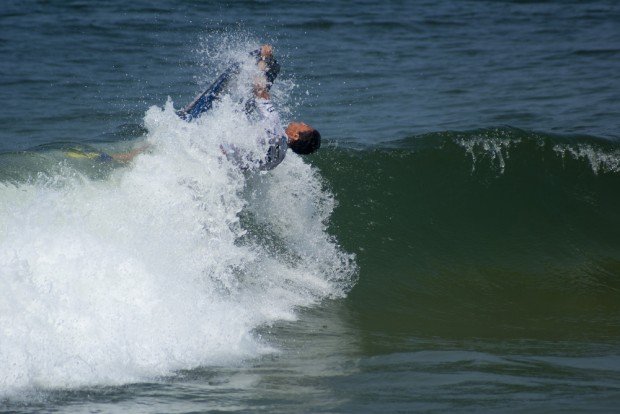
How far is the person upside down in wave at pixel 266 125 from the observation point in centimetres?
782

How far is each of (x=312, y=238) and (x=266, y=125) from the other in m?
1.48

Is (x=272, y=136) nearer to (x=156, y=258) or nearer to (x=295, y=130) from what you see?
(x=295, y=130)

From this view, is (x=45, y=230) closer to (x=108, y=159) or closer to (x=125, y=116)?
(x=108, y=159)

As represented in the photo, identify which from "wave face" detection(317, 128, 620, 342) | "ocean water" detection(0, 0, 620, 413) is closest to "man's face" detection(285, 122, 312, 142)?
"ocean water" detection(0, 0, 620, 413)

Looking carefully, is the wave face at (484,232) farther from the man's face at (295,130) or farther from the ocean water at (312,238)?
the man's face at (295,130)

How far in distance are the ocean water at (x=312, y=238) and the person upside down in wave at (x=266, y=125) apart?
141 mm

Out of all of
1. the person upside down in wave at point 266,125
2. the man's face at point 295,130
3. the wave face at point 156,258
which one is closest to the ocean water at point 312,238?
the wave face at point 156,258

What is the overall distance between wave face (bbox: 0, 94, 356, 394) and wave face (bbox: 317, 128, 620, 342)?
472mm

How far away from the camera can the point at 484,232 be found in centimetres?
1001

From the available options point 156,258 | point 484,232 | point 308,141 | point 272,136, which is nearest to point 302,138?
point 308,141

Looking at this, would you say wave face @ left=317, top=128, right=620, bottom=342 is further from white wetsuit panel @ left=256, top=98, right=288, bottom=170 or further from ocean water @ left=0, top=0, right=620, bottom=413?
white wetsuit panel @ left=256, top=98, right=288, bottom=170

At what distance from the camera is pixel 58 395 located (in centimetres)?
499

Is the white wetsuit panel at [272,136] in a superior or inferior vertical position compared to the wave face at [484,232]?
superior

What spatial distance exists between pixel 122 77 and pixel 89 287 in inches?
367
